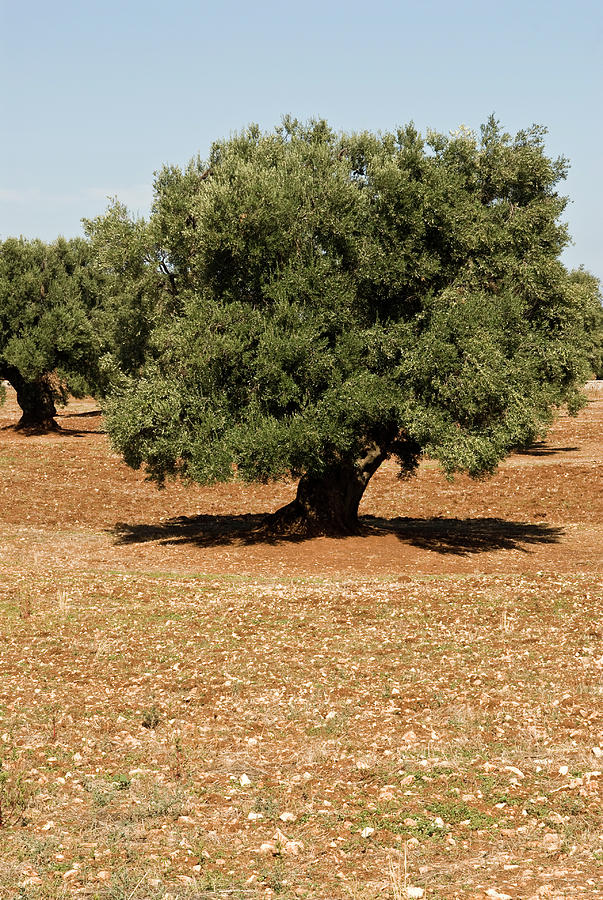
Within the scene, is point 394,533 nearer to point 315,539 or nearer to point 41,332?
point 315,539

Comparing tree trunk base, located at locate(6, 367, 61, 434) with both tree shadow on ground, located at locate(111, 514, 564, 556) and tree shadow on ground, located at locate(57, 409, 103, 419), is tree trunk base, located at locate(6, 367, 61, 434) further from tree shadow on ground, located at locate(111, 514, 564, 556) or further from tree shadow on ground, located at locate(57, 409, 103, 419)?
tree shadow on ground, located at locate(111, 514, 564, 556)

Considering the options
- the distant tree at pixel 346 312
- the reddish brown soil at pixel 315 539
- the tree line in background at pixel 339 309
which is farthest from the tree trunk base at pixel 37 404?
the distant tree at pixel 346 312

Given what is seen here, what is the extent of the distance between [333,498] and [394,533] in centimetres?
277

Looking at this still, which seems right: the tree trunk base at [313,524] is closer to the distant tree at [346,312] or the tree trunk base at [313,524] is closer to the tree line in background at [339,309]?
the tree line in background at [339,309]

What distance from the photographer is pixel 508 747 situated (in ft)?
36.8

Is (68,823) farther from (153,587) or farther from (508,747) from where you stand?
(153,587)

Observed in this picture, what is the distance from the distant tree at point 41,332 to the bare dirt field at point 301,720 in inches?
1116

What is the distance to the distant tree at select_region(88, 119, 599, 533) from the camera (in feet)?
76.7

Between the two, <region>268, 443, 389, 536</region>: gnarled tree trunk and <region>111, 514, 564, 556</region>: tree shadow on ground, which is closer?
<region>268, 443, 389, 536</region>: gnarled tree trunk

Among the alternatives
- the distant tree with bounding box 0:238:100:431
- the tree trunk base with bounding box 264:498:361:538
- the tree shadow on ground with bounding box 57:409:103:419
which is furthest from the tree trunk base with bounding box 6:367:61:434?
the tree trunk base with bounding box 264:498:361:538

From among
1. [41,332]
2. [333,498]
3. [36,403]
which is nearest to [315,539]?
[333,498]

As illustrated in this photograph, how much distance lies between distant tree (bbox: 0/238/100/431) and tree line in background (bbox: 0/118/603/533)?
26.7 m

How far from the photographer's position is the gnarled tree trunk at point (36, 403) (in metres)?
55.6

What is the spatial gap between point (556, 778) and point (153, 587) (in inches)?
510
